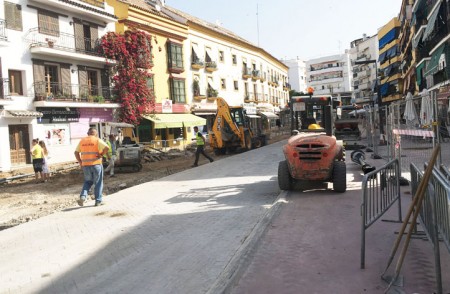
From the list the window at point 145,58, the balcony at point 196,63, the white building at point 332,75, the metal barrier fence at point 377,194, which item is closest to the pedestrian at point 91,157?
the metal barrier fence at point 377,194

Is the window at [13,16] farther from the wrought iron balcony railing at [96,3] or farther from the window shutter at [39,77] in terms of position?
the wrought iron balcony railing at [96,3]

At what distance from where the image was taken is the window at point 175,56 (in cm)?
3347

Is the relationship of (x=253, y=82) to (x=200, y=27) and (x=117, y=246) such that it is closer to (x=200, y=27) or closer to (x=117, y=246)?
(x=200, y=27)

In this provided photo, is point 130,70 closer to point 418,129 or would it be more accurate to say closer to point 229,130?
point 229,130

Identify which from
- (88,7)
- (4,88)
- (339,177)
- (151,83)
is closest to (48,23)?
(88,7)

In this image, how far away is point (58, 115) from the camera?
23797mm

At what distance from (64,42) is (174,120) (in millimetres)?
9919

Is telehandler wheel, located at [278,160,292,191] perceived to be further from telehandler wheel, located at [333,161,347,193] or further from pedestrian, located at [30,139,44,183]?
pedestrian, located at [30,139,44,183]

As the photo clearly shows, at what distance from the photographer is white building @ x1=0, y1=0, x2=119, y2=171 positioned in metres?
21.5

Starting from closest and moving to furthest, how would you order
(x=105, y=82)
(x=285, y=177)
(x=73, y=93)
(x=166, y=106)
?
(x=285, y=177) < (x=73, y=93) < (x=105, y=82) < (x=166, y=106)

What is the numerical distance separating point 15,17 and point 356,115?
2361 cm

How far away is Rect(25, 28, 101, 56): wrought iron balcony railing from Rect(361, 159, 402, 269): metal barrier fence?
21.4m

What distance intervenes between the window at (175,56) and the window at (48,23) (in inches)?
417

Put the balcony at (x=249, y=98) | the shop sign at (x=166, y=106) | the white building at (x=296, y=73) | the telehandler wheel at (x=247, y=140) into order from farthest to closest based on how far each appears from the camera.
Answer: the white building at (x=296, y=73), the balcony at (x=249, y=98), the shop sign at (x=166, y=106), the telehandler wheel at (x=247, y=140)
